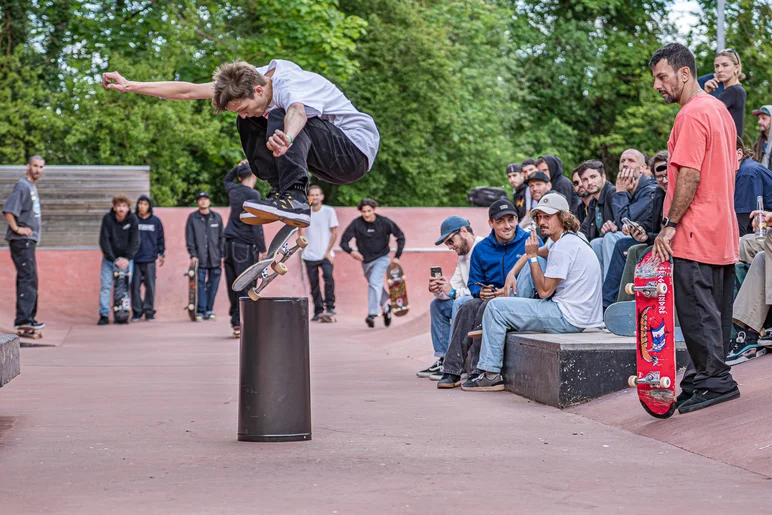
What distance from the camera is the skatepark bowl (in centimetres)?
412

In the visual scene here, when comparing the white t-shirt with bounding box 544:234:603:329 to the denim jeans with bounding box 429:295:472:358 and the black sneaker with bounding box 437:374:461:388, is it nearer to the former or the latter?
the black sneaker with bounding box 437:374:461:388

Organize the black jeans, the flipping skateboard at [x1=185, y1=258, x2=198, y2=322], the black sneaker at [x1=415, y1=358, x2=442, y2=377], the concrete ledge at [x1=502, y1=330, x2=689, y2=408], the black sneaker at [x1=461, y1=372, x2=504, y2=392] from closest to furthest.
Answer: the concrete ledge at [x1=502, y1=330, x2=689, y2=408] < the black sneaker at [x1=461, y1=372, x2=504, y2=392] < the black sneaker at [x1=415, y1=358, x2=442, y2=377] < the flipping skateboard at [x1=185, y1=258, x2=198, y2=322] < the black jeans

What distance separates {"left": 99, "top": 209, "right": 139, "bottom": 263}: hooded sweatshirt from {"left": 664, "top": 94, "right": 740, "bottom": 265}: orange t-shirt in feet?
42.1

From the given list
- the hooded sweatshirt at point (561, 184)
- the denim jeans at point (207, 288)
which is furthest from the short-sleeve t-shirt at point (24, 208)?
the hooded sweatshirt at point (561, 184)

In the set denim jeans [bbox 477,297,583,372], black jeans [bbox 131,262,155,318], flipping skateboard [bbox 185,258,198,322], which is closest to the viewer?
denim jeans [bbox 477,297,583,372]

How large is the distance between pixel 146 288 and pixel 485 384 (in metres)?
11.3

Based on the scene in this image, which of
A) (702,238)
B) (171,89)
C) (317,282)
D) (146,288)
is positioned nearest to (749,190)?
(702,238)

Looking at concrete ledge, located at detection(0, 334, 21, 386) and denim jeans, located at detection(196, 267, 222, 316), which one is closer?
concrete ledge, located at detection(0, 334, 21, 386)

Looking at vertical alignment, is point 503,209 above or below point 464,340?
above

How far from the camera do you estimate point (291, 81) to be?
18.8 feet

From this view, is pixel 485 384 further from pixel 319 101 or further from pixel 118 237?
pixel 118 237

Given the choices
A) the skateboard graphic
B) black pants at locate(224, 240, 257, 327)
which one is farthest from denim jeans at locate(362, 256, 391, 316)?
the skateboard graphic

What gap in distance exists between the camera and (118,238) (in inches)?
690

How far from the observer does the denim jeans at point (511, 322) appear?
8.06 m
